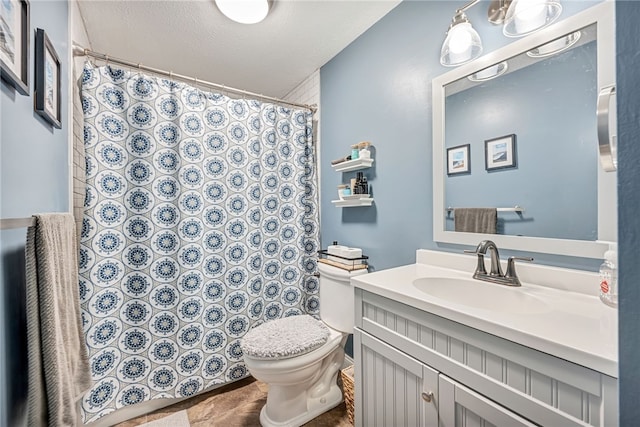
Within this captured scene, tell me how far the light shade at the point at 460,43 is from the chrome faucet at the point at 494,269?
80 cm

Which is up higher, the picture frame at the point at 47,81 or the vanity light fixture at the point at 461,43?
the vanity light fixture at the point at 461,43

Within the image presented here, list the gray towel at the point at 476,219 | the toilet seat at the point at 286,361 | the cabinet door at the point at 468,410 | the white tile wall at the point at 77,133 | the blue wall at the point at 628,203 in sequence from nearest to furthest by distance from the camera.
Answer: the blue wall at the point at 628,203
the cabinet door at the point at 468,410
the gray towel at the point at 476,219
the toilet seat at the point at 286,361
the white tile wall at the point at 77,133

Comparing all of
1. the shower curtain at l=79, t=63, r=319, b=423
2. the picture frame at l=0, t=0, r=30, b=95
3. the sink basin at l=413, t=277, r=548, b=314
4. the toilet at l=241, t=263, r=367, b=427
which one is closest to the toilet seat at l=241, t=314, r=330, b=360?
the toilet at l=241, t=263, r=367, b=427

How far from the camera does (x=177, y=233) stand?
1.56 m

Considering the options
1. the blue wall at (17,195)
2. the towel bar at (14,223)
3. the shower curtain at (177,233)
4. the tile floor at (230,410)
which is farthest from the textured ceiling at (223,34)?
the tile floor at (230,410)

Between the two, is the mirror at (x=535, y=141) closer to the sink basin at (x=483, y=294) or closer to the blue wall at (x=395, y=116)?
the blue wall at (x=395, y=116)

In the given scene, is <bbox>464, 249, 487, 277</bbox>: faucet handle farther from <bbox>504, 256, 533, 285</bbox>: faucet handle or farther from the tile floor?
the tile floor

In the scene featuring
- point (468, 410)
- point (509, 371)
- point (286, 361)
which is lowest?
point (286, 361)

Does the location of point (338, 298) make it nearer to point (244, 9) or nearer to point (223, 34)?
point (244, 9)

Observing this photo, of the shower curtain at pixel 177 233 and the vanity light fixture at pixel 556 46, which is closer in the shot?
the vanity light fixture at pixel 556 46

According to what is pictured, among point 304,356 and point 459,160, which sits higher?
point 459,160

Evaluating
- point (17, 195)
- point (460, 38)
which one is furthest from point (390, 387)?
point (460, 38)

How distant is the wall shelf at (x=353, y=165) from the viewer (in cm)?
161

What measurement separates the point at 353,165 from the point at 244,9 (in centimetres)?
103
